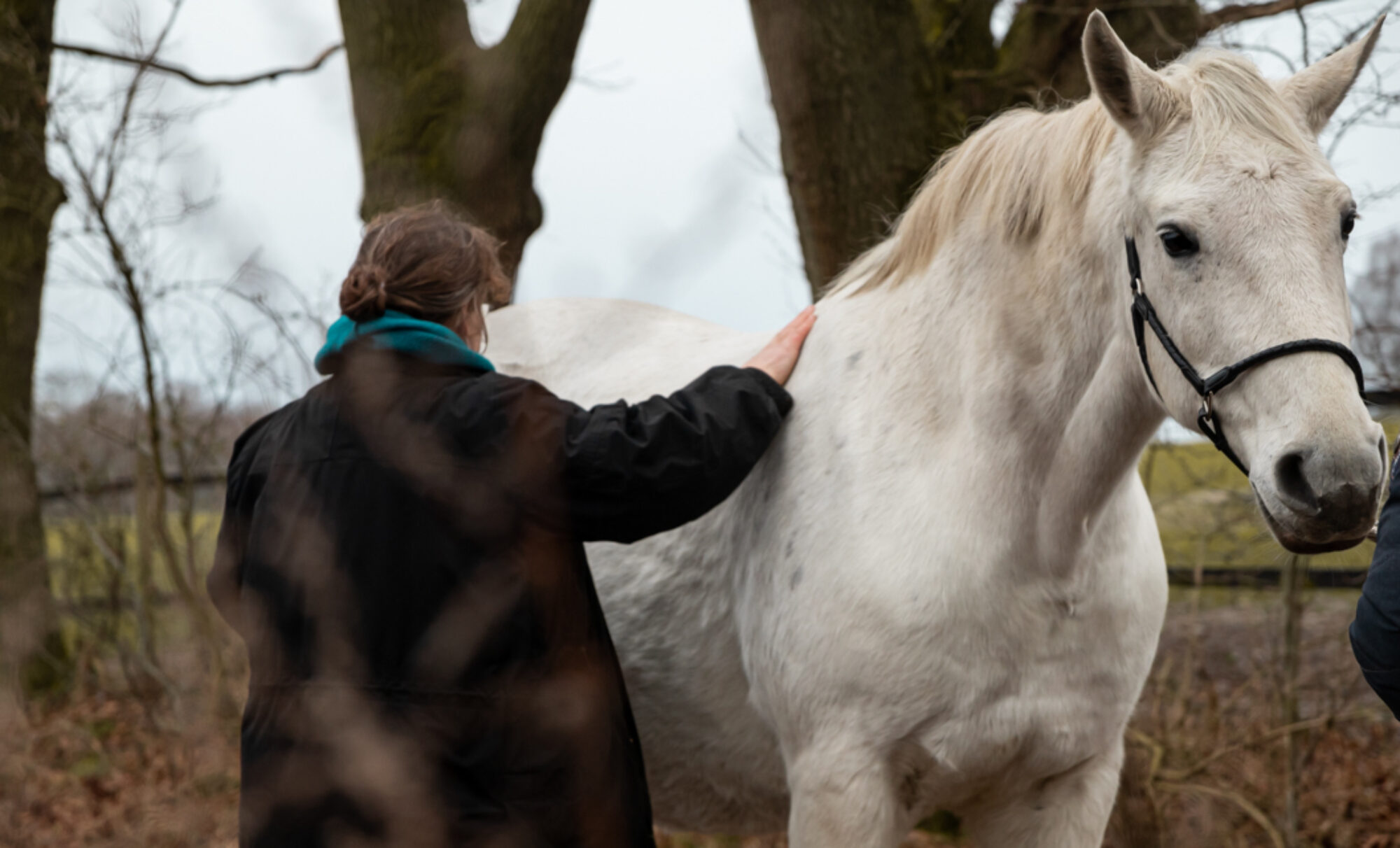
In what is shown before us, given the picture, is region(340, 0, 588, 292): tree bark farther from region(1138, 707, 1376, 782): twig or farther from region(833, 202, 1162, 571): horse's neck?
region(1138, 707, 1376, 782): twig

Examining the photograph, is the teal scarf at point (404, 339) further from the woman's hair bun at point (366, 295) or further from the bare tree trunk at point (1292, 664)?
the bare tree trunk at point (1292, 664)

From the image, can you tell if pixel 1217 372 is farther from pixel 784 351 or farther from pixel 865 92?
pixel 865 92

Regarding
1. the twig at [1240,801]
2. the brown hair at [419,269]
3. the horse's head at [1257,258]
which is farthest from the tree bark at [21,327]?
the horse's head at [1257,258]

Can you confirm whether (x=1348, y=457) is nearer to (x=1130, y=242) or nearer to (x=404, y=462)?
(x=1130, y=242)

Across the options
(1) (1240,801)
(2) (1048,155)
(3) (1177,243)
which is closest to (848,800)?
(3) (1177,243)

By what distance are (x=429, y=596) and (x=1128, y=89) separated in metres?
1.54

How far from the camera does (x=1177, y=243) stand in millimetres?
1806

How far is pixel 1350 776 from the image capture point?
4309 mm

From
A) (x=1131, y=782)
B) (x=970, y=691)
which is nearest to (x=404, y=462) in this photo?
(x=970, y=691)

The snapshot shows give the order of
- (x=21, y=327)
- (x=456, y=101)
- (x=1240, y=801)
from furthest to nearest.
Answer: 1. (x=21, y=327)
2. (x=456, y=101)
3. (x=1240, y=801)

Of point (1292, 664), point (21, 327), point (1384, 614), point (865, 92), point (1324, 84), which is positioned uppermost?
point (21, 327)

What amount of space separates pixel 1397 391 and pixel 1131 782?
167cm

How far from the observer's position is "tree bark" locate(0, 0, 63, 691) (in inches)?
258

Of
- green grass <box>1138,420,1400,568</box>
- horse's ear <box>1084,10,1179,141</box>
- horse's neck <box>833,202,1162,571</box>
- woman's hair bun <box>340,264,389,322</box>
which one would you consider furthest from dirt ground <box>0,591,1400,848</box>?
horse's ear <box>1084,10,1179,141</box>
